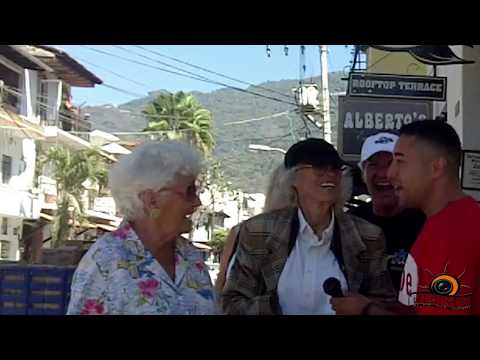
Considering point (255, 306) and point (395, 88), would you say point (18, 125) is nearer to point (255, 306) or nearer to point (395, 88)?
point (395, 88)

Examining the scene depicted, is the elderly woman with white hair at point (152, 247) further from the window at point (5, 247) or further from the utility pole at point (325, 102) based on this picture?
the window at point (5, 247)

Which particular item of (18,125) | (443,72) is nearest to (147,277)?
(443,72)

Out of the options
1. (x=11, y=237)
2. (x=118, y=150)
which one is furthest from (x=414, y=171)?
(x=11, y=237)

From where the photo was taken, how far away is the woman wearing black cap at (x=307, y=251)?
294cm

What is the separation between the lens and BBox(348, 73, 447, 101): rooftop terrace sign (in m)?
6.14

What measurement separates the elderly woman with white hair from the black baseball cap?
451 millimetres

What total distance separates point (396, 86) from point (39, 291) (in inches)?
155

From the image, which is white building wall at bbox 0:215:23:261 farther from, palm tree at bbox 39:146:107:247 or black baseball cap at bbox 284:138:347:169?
black baseball cap at bbox 284:138:347:169

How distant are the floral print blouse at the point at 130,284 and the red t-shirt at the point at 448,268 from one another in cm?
80

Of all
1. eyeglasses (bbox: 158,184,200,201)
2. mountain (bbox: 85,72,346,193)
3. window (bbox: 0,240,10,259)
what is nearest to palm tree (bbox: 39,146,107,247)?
window (bbox: 0,240,10,259)

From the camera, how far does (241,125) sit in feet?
42.2
